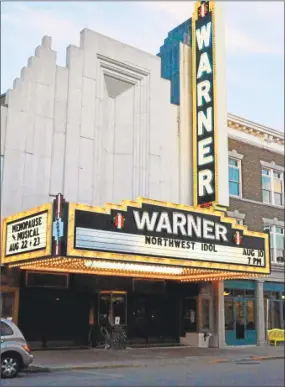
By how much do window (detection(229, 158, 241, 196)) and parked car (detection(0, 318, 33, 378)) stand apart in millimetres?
17313

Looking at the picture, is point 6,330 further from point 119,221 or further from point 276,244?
point 276,244

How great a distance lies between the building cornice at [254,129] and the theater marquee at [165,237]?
7.77 metres

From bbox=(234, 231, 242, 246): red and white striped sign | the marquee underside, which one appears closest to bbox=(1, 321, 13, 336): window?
the marquee underside

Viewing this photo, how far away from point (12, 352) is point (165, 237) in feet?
27.0

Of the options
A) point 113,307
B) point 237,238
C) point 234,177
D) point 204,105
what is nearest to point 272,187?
point 234,177

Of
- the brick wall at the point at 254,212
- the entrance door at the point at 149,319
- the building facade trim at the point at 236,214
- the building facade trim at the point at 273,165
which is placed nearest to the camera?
the entrance door at the point at 149,319

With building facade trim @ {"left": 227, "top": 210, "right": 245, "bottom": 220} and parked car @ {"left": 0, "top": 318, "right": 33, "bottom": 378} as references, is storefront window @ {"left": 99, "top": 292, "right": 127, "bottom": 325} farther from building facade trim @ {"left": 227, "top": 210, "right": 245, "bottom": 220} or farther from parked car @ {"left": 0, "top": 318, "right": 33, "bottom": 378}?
parked car @ {"left": 0, "top": 318, "right": 33, "bottom": 378}

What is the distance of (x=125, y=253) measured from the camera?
19.6 metres

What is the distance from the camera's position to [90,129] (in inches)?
931

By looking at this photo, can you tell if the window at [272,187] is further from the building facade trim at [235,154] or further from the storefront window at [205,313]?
the storefront window at [205,313]

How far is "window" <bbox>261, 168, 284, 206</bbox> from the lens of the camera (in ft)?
104

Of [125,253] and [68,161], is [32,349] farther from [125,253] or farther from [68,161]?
[68,161]

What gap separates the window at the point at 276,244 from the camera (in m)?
31.0

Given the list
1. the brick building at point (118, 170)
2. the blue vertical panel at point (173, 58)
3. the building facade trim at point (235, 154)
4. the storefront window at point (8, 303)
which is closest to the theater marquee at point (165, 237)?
the brick building at point (118, 170)
